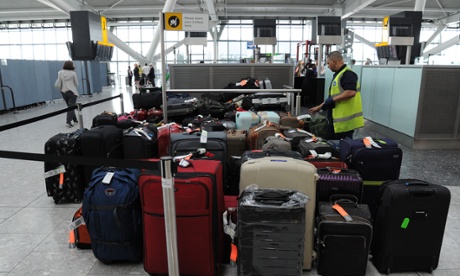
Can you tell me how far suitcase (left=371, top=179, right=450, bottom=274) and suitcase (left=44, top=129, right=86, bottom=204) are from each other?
2.79 m

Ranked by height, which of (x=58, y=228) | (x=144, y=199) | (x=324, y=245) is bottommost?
(x=58, y=228)

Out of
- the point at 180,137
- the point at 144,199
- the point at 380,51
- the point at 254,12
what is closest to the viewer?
the point at 144,199

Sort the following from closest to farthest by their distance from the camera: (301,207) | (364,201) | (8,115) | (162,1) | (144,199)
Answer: (301,207) → (144,199) → (364,201) → (8,115) → (162,1)

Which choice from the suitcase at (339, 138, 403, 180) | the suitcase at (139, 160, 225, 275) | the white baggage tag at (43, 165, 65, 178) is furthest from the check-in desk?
the white baggage tag at (43, 165, 65, 178)

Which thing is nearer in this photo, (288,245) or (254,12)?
(288,245)

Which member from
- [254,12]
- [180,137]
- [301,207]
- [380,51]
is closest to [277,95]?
[180,137]

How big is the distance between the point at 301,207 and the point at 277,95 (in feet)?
11.7

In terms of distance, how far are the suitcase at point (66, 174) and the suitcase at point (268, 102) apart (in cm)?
252

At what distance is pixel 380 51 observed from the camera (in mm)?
8672

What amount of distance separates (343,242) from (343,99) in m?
2.26

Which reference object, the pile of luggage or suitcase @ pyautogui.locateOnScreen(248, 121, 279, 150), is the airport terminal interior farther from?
suitcase @ pyautogui.locateOnScreen(248, 121, 279, 150)

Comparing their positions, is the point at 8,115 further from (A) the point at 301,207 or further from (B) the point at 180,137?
(A) the point at 301,207

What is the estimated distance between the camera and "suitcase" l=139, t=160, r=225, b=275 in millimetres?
2105

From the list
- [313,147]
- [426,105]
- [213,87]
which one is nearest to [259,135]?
[313,147]
